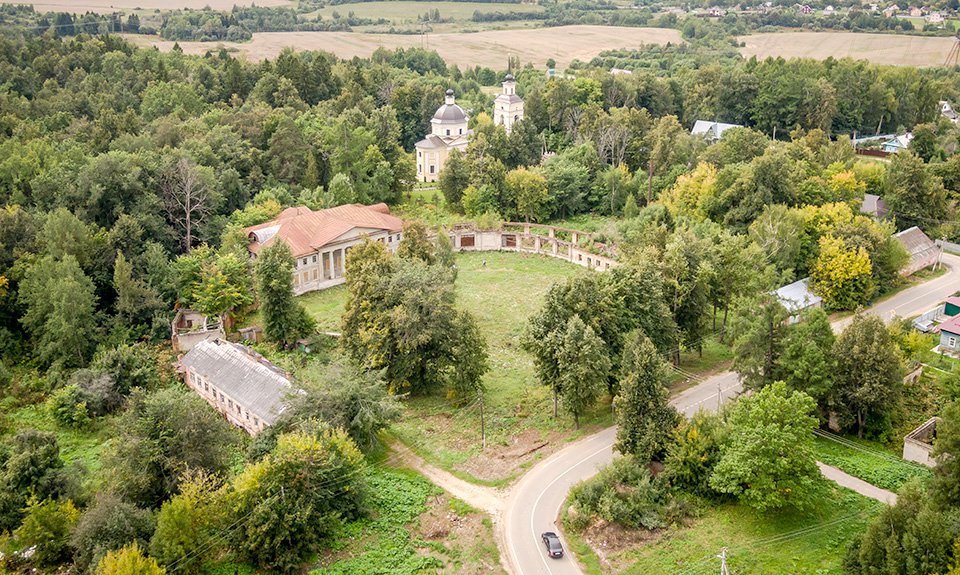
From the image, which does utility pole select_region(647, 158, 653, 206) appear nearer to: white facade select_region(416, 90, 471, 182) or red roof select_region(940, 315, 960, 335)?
white facade select_region(416, 90, 471, 182)

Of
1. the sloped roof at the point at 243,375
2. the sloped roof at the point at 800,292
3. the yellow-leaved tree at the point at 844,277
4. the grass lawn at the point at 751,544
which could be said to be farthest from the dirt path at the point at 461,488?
the yellow-leaved tree at the point at 844,277

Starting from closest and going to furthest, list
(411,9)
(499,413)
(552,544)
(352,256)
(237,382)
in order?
(552,544) → (237,382) → (499,413) → (352,256) → (411,9)

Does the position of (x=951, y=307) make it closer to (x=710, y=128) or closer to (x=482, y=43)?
(x=710, y=128)

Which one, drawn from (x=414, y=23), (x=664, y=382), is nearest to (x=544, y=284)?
(x=664, y=382)

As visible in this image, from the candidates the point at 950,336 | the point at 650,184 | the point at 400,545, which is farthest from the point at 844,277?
the point at 400,545

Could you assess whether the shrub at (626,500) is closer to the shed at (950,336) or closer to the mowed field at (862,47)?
the shed at (950,336)

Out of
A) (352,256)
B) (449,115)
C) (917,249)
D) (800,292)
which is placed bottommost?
(800,292)

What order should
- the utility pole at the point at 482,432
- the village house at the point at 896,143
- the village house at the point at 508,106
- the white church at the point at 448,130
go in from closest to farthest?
the utility pole at the point at 482,432 < the white church at the point at 448,130 < the village house at the point at 896,143 < the village house at the point at 508,106
